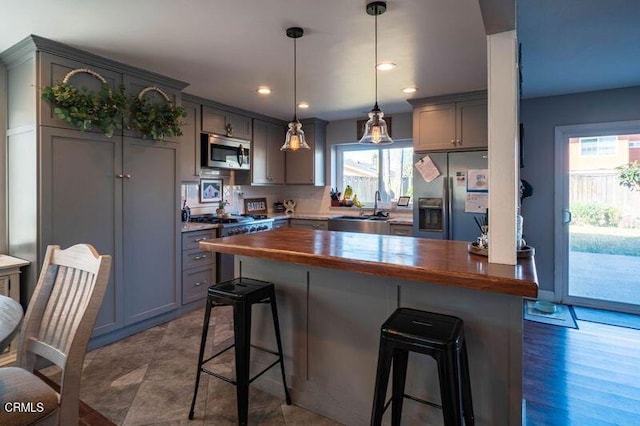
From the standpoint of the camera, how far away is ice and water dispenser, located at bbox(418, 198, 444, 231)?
415 centimetres

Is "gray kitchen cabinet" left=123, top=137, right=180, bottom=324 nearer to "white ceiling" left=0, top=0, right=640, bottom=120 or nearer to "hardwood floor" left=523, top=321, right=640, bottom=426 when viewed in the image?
"white ceiling" left=0, top=0, right=640, bottom=120

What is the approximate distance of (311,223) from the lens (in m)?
5.09

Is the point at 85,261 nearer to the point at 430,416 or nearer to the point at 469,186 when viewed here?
the point at 430,416

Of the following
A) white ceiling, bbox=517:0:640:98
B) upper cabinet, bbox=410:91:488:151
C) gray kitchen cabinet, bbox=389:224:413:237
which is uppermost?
white ceiling, bbox=517:0:640:98

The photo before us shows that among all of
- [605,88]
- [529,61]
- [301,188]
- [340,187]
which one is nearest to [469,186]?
[529,61]

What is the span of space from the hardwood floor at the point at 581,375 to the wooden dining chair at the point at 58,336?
2.25m

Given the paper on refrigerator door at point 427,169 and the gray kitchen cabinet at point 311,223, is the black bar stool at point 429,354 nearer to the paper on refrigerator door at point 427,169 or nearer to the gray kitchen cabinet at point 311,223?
the paper on refrigerator door at point 427,169

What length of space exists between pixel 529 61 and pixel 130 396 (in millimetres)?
3906

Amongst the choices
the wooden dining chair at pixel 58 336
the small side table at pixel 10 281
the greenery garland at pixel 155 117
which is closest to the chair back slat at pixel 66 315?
the wooden dining chair at pixel 58 336

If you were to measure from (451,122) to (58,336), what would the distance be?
155 inches

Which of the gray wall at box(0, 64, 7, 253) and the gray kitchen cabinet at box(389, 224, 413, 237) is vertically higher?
the gray wall at box(0, 64, 7, 253)

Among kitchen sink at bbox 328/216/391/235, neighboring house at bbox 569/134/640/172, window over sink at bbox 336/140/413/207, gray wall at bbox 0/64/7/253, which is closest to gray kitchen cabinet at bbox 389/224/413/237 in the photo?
kitchen sink at bbox 328/216/391/235

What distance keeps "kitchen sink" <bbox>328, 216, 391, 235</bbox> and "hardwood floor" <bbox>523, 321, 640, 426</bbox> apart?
1.84 m

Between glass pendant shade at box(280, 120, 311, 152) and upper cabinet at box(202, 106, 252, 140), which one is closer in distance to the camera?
glass pendant shade at box(280, 120, 311, 152)
